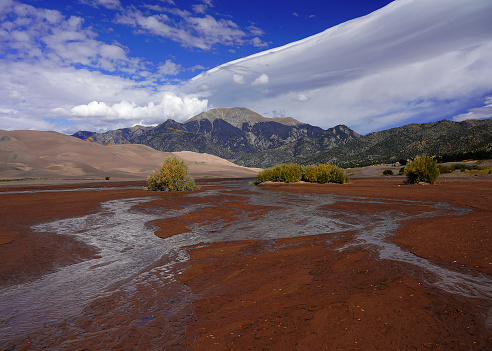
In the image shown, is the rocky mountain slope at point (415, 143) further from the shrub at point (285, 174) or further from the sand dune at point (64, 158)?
the sand dune at point (64, 158)

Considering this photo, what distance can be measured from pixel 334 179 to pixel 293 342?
43.3m

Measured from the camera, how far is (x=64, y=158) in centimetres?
8844

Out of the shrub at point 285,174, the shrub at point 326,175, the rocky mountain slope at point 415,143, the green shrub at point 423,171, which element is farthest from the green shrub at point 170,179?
the rocky mountain slope at point 415,143

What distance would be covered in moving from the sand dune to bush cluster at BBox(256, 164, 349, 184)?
158 ft

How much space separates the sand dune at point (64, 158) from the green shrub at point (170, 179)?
143 feet

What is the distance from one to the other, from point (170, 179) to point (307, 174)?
22.8 metres

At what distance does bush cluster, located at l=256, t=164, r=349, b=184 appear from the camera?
148 feet

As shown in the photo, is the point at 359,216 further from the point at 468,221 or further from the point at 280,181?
the point at 280,181

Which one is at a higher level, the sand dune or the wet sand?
the sand dune

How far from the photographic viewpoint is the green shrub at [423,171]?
111 ft

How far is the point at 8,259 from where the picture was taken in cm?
881

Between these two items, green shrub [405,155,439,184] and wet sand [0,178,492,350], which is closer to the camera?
wet sand [0,178,492,350]

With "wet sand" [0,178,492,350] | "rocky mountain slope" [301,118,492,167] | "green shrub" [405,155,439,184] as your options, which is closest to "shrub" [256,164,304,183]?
"green shrub" [405,155,439,184]

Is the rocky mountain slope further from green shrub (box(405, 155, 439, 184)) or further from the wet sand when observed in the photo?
the wet sand
